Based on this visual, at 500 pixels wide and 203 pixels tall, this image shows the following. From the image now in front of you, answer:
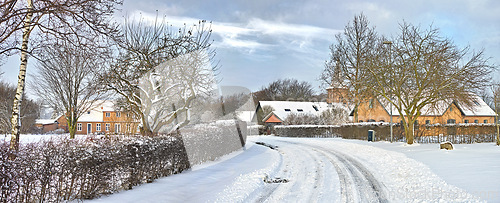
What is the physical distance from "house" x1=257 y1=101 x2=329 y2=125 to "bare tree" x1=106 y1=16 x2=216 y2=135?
3328 centimetres

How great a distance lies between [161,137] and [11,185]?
465 cm

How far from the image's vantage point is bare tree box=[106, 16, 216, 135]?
1479 cm

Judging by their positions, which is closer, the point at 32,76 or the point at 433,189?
the point at 433,189

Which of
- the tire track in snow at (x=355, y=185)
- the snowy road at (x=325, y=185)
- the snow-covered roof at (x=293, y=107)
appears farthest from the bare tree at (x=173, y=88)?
the snow-covered roof at (x=293, y=107)

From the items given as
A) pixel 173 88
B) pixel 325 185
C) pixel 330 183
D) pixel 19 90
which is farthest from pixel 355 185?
pixel 173 88

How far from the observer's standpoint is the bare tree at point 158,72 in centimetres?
1479

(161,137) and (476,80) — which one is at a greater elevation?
(476,80)

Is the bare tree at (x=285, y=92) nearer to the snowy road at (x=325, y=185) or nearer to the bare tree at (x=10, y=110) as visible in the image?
the bare tree at (x=10, y=110)

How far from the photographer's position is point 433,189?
26.9ft

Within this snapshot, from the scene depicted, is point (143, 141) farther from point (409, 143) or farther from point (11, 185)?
point (409, 143)

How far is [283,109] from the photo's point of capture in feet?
173

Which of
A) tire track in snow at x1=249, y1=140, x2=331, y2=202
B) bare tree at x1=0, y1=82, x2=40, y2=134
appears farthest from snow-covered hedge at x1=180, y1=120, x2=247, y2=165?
bare tree at x1=0, y1=82, x2=40, y2=134

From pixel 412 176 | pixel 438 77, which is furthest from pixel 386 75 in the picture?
pixel 412 176

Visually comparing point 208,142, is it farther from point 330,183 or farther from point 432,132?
point 432,132
